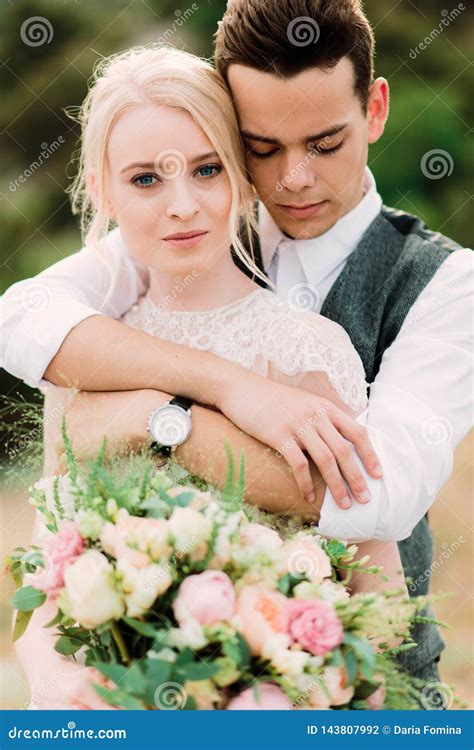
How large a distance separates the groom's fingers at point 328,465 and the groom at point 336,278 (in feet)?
0.09

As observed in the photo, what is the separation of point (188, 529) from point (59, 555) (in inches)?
8.4

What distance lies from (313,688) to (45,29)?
3.65 m

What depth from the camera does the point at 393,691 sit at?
1504mm

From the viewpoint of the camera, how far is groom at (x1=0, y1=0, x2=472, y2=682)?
1.89 meters

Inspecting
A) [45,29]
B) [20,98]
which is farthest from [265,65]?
[20,98]

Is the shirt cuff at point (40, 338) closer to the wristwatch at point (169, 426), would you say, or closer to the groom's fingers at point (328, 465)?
the wristwatch at point (169, 426)

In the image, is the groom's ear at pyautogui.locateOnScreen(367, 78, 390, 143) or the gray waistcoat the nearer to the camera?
the gray waistcoat

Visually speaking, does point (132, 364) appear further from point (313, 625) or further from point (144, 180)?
point (313, 625)

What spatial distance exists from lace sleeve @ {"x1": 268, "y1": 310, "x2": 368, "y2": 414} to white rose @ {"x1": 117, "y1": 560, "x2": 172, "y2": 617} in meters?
0.62

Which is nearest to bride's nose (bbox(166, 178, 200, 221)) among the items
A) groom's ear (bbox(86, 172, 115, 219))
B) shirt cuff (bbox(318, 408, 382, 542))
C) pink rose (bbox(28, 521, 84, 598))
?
groom's ear (bbox(86, 172, 115, 219))

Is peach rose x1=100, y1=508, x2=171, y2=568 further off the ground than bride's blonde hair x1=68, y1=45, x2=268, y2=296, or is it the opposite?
bride's blonde hair x1=68, y1=45, x2=268, y2=296

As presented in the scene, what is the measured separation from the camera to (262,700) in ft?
4.54

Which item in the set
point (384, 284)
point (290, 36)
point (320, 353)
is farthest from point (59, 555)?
point (290, 36)

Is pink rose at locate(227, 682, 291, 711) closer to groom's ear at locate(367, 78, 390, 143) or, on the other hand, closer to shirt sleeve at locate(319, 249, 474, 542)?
shirt sleeve at locate(319, 249, 474, 542)
